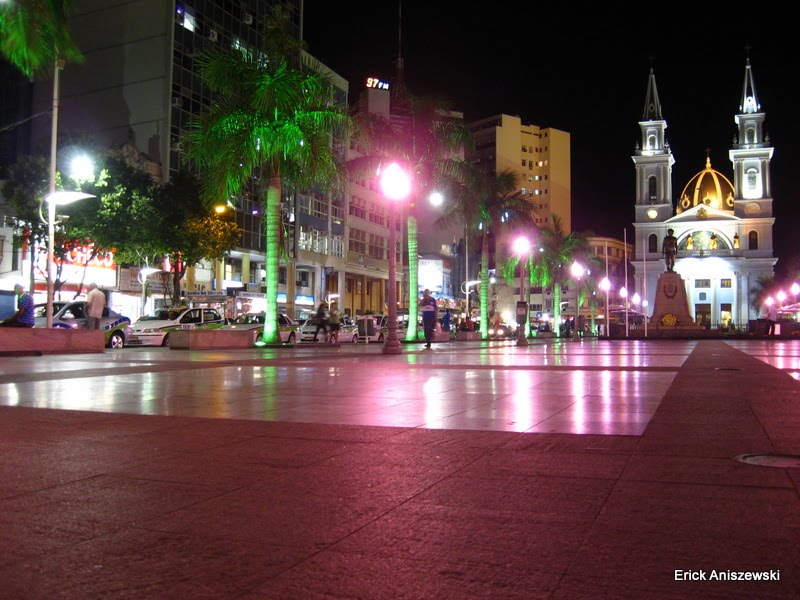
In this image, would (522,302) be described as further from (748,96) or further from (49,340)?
(748,96)

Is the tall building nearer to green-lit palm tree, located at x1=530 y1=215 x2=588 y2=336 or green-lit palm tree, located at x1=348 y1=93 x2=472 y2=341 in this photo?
green-lit palm tree, located at x1=530 y1=215 x2=588 y2=336

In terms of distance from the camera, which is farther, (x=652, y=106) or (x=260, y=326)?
(x=652, y=106)

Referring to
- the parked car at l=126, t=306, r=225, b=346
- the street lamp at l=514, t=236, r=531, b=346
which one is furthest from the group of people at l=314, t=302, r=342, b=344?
the street lamp at l=514, t=236, r=531, b=346

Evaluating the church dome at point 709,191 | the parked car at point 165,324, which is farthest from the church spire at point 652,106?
the parked car at point 165,324

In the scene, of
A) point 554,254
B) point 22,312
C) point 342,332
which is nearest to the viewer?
point 22,312

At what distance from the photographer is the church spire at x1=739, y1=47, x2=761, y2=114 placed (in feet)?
370

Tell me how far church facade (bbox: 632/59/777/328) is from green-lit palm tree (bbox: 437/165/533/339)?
2714 inches

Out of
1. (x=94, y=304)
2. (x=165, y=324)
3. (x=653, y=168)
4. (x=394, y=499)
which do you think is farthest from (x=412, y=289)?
(x=653, y=168)

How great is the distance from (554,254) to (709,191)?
6725cm

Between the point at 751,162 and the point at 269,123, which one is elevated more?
the point at 751,162

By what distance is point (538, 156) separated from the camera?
144 metres

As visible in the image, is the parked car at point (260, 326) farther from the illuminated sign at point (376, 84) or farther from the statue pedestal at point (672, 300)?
the illuminated sign at point (376, 84)

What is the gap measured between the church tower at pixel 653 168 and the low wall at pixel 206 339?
100878mm

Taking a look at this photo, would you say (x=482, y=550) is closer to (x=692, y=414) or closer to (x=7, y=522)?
(x=7, y=522)
